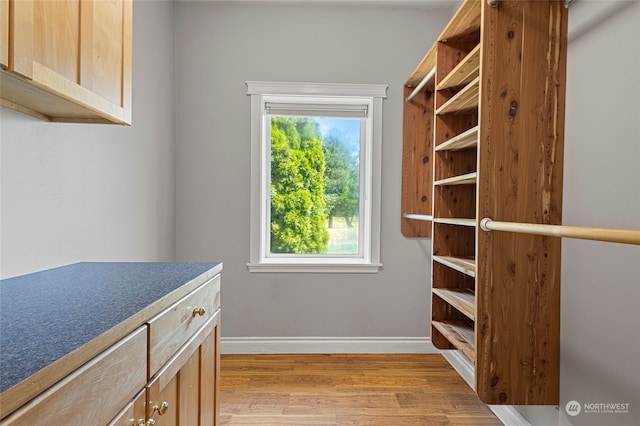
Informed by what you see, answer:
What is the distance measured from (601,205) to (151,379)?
1.55 m

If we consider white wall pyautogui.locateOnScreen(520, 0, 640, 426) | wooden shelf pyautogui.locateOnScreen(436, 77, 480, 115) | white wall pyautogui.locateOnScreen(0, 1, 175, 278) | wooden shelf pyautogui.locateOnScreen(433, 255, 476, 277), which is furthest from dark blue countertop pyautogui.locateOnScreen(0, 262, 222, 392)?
white wall pyautogui.locateOnScreen(520, 0, 640, 426)

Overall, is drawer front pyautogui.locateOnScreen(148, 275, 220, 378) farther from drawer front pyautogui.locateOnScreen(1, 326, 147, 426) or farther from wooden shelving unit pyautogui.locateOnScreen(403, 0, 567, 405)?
wooden shelving unit pyautogui.locateOnScreen(403, 0, 567, 405)

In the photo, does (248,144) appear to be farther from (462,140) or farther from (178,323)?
(178,323)

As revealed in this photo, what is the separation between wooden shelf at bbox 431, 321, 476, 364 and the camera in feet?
5.15

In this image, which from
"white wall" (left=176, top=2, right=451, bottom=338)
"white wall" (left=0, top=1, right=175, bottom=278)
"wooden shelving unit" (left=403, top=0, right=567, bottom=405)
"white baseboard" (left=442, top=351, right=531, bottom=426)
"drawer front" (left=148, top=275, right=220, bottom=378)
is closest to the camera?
"drawer front" (left=148, top=275, right=220, bottom=378)

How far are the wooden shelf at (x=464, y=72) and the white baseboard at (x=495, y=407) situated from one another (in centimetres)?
153

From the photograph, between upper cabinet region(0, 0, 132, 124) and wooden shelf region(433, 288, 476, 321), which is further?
wooden shelf region(433, 288, 476, 321)

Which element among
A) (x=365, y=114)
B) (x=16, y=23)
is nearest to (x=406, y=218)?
(x=365, y=114)

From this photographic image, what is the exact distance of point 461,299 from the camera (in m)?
1.70

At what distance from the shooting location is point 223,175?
8.90 ft

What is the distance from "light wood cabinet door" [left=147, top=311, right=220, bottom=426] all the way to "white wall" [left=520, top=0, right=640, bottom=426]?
1.41 meters

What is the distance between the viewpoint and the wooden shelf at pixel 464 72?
151cm

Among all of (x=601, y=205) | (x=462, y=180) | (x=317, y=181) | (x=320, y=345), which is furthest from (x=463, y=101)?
(x=320, y=345)

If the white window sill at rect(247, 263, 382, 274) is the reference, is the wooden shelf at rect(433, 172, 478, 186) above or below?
above
